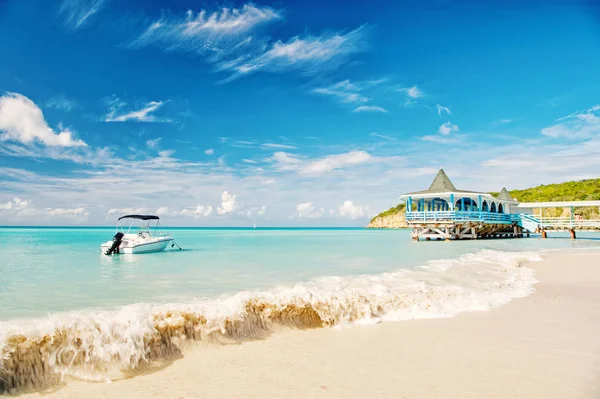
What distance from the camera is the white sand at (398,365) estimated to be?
3455mm

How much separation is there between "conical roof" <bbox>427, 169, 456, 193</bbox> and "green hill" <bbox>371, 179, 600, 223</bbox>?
39.0 metres

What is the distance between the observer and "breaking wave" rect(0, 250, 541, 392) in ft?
12.8

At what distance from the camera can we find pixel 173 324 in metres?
4.80

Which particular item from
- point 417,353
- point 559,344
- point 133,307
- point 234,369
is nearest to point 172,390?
point 234,369

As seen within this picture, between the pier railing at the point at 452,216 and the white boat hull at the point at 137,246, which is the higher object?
the pier railing at the point at 452,216

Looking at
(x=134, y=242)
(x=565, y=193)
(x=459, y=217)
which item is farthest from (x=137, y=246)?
(x=565, y=193)

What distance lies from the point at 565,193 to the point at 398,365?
8401 centimetres

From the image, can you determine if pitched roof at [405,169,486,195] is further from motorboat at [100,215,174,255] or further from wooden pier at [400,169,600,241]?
motorboat at [100,215,174,255]

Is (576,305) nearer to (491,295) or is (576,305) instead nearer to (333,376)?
(491,295)

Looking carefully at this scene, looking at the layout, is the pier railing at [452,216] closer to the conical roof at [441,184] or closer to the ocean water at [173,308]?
the conical roof at [441,184]

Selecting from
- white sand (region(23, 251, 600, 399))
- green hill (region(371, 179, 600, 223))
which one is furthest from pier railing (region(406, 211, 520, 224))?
green hill (region(371, 179, 600, 223))

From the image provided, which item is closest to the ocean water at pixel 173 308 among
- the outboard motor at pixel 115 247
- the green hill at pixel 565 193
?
the outboard motor at pixel 115 247

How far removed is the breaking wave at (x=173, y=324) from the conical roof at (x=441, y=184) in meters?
27.3

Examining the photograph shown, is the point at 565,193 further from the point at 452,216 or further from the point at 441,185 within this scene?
the point at 452,216
